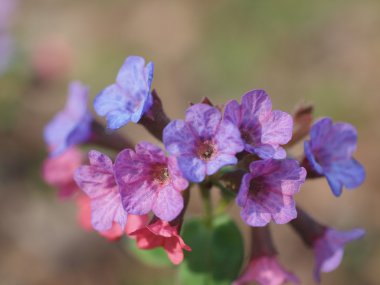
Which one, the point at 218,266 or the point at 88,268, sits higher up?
the point at 218,266

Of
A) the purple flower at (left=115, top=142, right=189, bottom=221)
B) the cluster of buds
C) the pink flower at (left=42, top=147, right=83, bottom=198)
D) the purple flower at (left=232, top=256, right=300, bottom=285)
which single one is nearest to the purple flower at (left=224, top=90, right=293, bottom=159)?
the cluster of buds

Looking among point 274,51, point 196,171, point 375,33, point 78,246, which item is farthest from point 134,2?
point 196,171

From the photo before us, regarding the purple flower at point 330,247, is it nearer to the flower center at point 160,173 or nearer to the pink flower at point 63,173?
the flower center at point 160,173

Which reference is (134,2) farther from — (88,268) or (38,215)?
(88,268)

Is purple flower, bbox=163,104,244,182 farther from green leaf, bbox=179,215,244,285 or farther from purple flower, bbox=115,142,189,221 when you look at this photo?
green leaf, bbox=179,215,244,285

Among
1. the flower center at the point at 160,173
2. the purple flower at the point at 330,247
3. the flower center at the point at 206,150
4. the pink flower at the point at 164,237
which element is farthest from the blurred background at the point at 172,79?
the flower center at the point at 206,150

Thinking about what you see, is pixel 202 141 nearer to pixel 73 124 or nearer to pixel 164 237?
pixel 164 237
